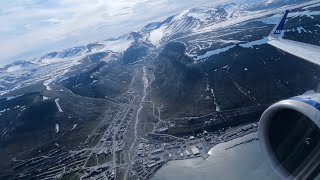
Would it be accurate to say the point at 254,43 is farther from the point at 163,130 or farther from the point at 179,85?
the point at 163,130

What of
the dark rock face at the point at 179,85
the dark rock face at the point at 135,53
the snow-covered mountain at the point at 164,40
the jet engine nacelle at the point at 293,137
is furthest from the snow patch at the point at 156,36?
the jet engine nacelle at the point at 293,137

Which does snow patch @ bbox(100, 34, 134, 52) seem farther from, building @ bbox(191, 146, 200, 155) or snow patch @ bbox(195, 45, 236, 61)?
building @ bbox(191, 146, 200, 155)

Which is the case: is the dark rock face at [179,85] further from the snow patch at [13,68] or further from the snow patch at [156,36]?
the snow patch at [13,68]

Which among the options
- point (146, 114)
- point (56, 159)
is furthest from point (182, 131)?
point (56, 159)

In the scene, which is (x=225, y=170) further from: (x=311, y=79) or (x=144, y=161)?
(x=311, y=79)

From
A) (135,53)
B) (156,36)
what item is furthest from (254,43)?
(156,36)

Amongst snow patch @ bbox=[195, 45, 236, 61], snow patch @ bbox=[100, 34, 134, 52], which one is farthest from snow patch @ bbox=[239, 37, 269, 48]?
snow patch @ bbox=[100, 34, 134, 52]

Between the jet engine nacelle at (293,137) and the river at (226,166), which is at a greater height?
the jet engine nacelle at (293,137)
